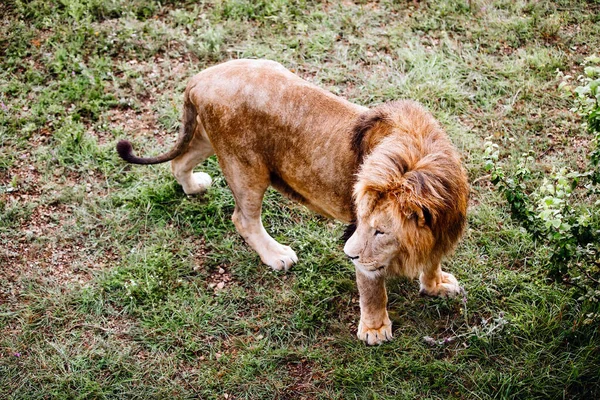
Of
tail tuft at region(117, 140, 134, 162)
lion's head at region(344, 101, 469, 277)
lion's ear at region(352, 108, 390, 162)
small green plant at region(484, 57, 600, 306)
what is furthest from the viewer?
tail tuft at region(117, 140, 134, 162)

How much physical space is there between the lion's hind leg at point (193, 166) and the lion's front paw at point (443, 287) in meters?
1.93

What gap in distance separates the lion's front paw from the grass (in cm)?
8

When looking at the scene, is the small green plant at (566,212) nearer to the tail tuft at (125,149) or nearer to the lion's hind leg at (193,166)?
the lion's hind leg at (193,166)

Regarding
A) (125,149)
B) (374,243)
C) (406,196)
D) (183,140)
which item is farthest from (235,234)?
(406,196)

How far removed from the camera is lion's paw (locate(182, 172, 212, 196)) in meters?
4.75

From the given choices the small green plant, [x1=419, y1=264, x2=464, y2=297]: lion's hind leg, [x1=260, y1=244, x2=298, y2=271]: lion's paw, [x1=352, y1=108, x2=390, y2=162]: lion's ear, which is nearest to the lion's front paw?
[x1=419, y1=264, x2=464, y2=297]: lion's hind leg

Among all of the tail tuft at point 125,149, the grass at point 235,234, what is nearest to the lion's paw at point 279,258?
the grass at point 235,234

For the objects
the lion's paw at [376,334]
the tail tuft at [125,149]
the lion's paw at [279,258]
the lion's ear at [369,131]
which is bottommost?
the lion's paw at [279,258]

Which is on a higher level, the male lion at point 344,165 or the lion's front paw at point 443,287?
the male lion at point 344,165

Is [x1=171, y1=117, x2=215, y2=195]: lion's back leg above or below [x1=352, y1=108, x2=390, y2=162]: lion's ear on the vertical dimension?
below

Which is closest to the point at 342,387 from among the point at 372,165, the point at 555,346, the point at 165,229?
the point at 555,346

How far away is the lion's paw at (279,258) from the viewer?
428 centimetres

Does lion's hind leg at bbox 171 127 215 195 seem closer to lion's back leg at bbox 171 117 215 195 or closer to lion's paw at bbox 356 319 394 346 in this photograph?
lion's back leg at bbox 171 117 215 195

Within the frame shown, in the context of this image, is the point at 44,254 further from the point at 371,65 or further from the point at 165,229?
the point at 371,65
